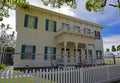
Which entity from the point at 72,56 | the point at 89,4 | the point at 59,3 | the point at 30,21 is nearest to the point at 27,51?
the point at 30,21

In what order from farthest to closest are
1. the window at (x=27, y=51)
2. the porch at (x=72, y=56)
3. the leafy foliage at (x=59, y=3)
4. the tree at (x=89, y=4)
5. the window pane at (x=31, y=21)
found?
the porch at (x=72, y=56) < the window pane at (x=31, y=21) < the window at (x=27, y=51) < the tree at (x=89, y=4) < the leafy foliage at (x=59, y=3)

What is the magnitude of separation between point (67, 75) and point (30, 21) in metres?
10.6

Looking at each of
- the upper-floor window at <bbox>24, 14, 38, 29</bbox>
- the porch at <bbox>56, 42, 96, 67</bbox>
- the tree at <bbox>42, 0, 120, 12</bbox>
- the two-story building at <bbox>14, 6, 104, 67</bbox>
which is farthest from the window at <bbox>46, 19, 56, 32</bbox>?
the tree at <bbox>42, 0, 120, 12</bbox>

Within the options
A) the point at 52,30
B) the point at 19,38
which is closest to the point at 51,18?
the point at 52,30

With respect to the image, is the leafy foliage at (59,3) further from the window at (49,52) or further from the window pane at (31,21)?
the window at (49,52)

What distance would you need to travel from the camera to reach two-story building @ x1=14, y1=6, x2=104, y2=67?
42.8 ft

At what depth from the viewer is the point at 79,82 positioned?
18.0ft

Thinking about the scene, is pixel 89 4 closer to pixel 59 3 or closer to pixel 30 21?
pixel 59 3

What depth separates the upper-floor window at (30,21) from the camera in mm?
13547

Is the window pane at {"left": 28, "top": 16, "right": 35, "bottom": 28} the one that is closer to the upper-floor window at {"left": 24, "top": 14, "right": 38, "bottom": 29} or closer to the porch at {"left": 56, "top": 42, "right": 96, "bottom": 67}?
the upper-floor window at {"left": 24, "top": 14, "right": 38, "bottom": 29}

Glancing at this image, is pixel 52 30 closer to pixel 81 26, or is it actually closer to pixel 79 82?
pixel 81 26

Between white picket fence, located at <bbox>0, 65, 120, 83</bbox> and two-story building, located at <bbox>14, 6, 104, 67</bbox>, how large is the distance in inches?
210

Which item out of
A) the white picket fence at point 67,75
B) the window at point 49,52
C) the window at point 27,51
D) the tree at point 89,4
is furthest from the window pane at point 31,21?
the white picket fence at point 67,75

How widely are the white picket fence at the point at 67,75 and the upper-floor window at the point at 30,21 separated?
10.0m
